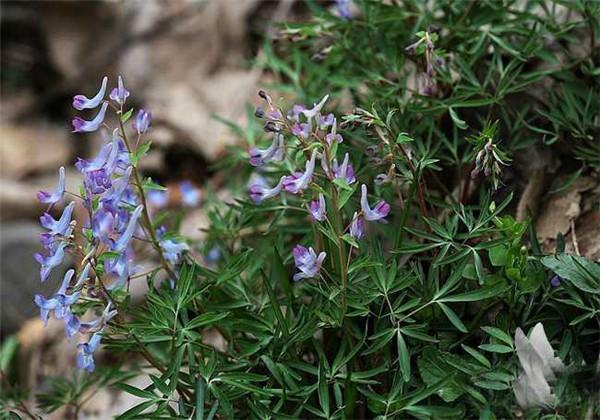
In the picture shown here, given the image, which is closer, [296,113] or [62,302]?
[62,302]

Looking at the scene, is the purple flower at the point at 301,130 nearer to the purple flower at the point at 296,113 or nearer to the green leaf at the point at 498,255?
the purple flower at the point at 296,113

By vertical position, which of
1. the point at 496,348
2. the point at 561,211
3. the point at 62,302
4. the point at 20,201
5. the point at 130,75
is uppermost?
the point at 62,302

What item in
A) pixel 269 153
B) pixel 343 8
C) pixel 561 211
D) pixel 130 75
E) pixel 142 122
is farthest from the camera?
pixel 130 75

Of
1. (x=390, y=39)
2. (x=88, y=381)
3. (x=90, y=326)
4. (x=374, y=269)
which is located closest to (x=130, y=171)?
(x=90, y=326)

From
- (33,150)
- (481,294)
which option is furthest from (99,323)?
(33,150)

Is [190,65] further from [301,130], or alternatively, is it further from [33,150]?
[301,130]

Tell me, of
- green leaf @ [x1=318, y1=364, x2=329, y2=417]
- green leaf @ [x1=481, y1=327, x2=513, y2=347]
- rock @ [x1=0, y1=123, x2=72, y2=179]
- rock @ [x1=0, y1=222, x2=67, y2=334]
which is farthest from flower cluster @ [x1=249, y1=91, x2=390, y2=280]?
rock @ [x1=0, y1=123, x2=72, y2=179]

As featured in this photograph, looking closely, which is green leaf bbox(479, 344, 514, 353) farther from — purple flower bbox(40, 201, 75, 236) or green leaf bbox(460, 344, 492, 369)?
purple flower bbox(40, 201, 75, 236)

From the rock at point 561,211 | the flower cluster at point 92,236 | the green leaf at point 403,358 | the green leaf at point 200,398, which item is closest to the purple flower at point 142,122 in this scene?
the flower cluster at point 92,236
